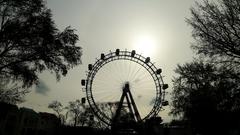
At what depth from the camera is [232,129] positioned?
994 inches

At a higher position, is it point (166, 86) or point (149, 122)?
point (166, 86)

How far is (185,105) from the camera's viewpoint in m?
25.9

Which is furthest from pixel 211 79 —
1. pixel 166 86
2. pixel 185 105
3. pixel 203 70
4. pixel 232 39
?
pixel 166 86

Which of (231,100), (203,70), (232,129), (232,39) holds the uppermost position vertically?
(232,39)

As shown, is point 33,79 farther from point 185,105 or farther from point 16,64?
point 185,105

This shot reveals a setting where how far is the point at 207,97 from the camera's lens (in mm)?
20844

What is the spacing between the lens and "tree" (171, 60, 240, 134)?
16312 mm

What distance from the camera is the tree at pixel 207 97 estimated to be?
1631cm

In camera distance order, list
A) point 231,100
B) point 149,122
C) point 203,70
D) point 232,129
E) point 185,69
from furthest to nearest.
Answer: point 149,122
point 232,129
point 185,69
point 203,70
point 231,100

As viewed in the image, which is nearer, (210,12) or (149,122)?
(210,12)

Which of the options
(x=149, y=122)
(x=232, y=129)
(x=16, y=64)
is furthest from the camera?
(x=149, y=122)

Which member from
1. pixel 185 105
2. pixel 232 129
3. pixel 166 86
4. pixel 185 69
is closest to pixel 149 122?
pixel 166 86

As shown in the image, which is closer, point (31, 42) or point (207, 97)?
point (31, 42)

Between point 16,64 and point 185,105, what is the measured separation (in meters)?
18.2
